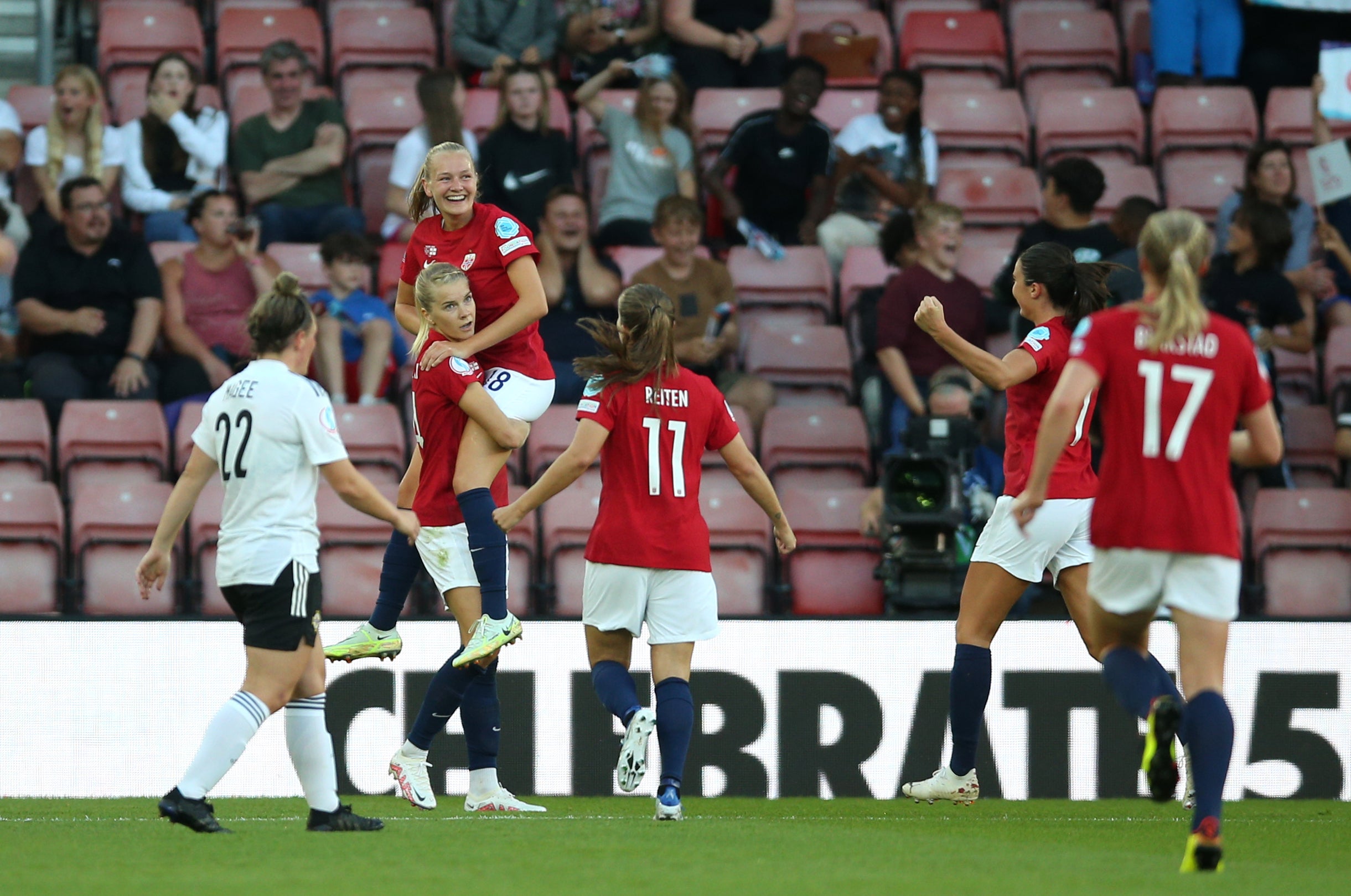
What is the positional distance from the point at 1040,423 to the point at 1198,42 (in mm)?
6945

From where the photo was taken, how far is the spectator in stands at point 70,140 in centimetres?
1117

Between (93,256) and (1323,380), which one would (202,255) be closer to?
(93,256)

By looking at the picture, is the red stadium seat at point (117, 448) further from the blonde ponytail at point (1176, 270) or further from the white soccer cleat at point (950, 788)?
the blonde ponytail at point (1176, 270)

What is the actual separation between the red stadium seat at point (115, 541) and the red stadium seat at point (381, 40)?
14.1 feet

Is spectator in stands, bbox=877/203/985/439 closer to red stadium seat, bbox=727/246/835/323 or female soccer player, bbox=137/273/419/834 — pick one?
red stadium seat, bbox=727/246/835/323

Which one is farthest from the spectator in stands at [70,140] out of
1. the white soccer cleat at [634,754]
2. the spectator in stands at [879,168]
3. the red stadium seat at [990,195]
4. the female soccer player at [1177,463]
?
the female soccer player at [1177,463]

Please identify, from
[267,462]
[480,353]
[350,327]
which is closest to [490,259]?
[480,353]

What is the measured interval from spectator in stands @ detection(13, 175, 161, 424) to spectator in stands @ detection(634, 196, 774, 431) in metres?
2.82

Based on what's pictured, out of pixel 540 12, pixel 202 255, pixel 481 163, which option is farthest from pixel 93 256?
pixel 540 12

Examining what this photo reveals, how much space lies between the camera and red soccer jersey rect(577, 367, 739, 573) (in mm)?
6594

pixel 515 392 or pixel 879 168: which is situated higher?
pixel 879 168

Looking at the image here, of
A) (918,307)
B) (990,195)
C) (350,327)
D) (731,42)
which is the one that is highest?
(731,42)

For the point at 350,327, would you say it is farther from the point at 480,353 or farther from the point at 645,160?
the point at 480,353

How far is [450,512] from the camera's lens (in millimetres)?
6980
